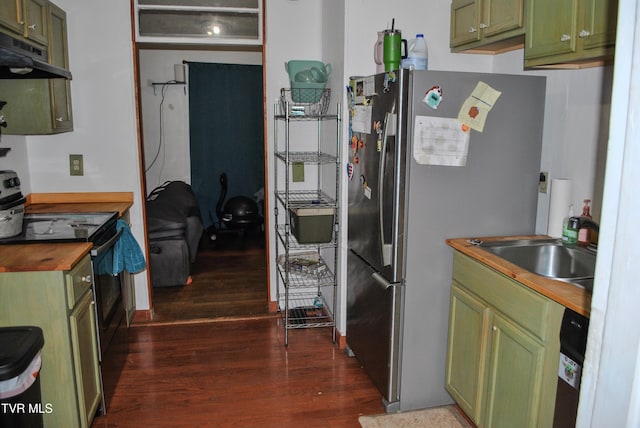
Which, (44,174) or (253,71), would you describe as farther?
(253,71)

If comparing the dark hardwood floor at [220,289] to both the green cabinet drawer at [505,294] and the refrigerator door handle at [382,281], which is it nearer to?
the refrigerator door handle at [382,281]

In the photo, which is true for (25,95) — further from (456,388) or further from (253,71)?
(253,71)

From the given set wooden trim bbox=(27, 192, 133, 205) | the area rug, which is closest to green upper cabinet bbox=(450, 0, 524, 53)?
the area rug

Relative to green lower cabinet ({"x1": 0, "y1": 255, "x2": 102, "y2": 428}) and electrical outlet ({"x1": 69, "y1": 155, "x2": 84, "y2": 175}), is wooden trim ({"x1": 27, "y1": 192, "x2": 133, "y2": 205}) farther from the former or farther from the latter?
green lower cabinet ({"x1": 0, "y1": 255, "x2": 102, "y2": 428})

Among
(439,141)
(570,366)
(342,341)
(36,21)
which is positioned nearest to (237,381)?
(342,341)

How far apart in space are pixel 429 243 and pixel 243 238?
3.87 meters

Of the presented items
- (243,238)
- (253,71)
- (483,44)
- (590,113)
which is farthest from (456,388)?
(253,71)

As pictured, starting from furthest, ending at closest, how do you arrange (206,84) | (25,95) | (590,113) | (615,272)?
1. (206,84)
2. (25,95)
3. (590,113)
4. (615,272)

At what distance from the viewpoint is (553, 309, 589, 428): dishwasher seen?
160 centimetres

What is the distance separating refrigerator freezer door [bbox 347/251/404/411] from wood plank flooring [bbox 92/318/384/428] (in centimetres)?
15

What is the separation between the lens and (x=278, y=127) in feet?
12.0

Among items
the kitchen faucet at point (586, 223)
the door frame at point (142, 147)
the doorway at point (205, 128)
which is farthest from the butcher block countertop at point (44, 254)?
the doorway at point (205, 128)

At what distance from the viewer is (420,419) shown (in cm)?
251

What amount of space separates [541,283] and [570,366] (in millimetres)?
290
